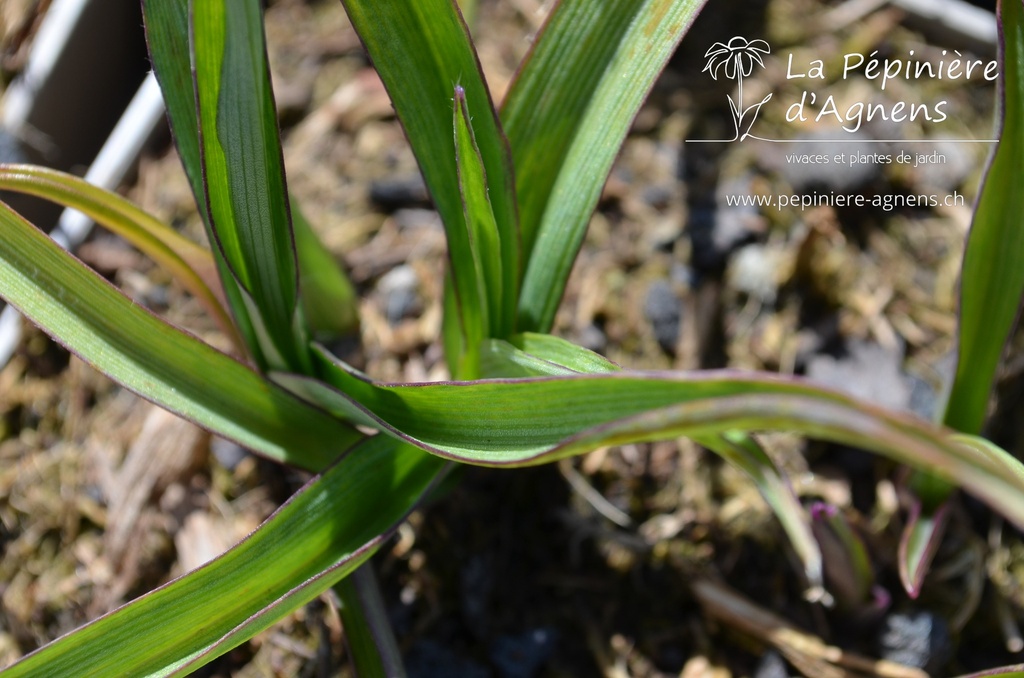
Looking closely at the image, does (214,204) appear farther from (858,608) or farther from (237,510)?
(858,608)

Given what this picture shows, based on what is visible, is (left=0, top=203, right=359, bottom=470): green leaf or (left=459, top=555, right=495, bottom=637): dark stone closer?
(left=0, top=203, right=359, bottom=470): green leaf

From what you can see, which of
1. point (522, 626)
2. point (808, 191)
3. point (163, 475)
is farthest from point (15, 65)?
point (808, 191)

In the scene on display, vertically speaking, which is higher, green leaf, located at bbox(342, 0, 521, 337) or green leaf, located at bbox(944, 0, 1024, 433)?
green leaf, located at bbox(342, 0, 521, 337)

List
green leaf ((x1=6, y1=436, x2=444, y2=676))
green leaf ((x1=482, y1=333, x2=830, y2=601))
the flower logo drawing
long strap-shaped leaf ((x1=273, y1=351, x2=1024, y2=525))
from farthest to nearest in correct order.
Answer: the flower logo drawing < green leaf ((x1=482, y1=333, x2=830, y2=601)) < green leaf ((x1=6, y1=436, x2=444, y2=676)) < long strap-shaped leaf ((x1=273, y1=351, x2=1024, y2=525))

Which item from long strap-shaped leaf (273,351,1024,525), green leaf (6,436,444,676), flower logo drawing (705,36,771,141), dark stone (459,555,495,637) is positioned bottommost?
dark stone (459,555,495,637)

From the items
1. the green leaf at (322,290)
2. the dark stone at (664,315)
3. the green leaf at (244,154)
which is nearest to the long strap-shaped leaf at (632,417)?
the green leaf at (244,154)

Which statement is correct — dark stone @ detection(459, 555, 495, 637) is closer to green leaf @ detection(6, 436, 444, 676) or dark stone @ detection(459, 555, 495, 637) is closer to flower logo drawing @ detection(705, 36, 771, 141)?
green leaf @ detection(6, 436, 444, 676)

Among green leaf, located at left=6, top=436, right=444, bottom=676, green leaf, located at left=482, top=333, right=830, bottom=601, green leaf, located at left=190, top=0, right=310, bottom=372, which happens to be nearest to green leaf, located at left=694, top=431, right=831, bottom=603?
green leaf, located at left=482, top=333, right=830, bottom=601

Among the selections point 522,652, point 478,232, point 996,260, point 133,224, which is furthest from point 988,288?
point 133,224

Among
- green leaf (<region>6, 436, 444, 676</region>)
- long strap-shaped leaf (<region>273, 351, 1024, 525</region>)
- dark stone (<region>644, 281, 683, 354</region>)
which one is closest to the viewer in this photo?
long strap-shaped leaf (<region>273, 351, 1024, 525</region>)
